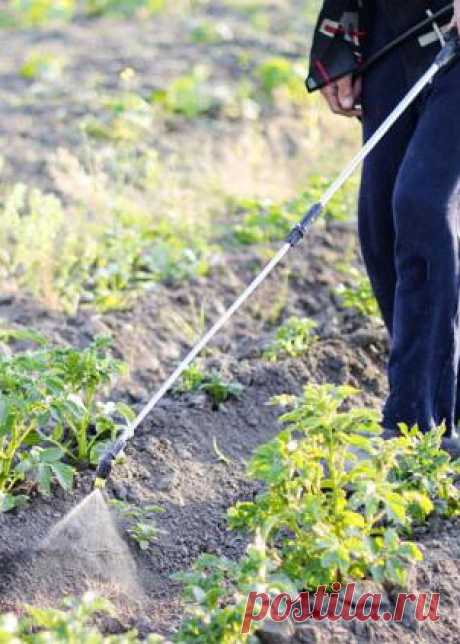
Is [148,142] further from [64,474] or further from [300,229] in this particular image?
[64,474]

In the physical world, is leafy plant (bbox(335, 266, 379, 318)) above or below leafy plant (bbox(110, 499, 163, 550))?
below

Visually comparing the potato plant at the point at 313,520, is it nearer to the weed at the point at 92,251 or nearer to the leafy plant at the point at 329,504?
the leafy plant at the point at 329,504

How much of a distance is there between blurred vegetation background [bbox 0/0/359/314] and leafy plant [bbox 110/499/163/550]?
1.83m

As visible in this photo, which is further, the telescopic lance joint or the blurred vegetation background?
the blurred vegetation background

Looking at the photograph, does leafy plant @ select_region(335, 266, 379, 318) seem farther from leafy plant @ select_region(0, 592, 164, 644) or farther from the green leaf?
leafy plant @ select_region(0, 592, 164, 644)

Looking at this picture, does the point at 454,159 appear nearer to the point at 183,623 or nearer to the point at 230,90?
the point at 183,623

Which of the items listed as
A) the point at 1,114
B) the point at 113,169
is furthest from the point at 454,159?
the point at 1,114

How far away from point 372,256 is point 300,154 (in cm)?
361

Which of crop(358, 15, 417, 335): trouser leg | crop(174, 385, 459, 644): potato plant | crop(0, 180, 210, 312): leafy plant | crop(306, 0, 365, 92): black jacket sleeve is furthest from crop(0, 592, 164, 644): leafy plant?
crop(0, 180, 210, 312): leafy plant

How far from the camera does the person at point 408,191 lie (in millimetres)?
4289

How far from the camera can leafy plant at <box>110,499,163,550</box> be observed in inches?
163

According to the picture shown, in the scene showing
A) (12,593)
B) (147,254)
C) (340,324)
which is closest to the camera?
(12,593)

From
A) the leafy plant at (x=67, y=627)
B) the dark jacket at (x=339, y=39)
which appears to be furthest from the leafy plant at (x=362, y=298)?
the leafy plant at (x=67, y=627)

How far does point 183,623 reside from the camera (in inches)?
135
